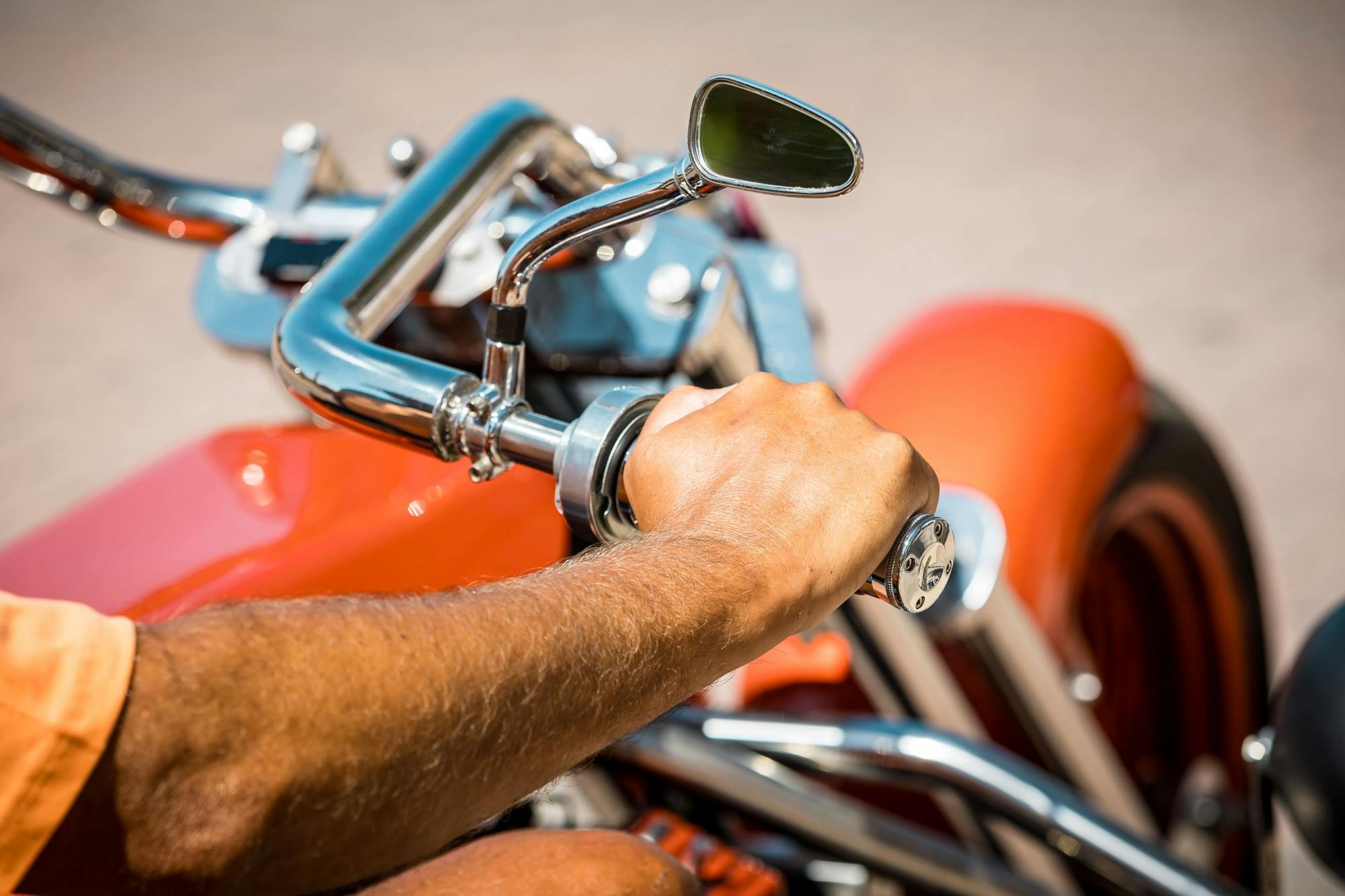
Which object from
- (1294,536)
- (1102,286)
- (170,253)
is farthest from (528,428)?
(170,253)

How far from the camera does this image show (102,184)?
86 cm

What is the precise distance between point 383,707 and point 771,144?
315mm

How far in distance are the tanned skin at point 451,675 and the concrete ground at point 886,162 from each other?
133 cm

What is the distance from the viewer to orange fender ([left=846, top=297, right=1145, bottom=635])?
3.77ft

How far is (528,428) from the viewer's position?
571mm

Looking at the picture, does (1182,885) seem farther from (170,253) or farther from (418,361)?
(170,253)

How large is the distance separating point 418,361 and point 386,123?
3.25m

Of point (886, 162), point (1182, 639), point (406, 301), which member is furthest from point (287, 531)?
point (886, 162)

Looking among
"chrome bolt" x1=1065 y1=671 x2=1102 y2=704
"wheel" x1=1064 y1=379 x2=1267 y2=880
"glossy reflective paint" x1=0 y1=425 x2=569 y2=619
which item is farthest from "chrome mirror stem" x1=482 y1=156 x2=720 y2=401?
"wheel" x1=1064 y1=379 x2=1267 y2=880

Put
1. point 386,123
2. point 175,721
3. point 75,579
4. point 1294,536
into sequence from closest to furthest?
point 175,721, point 75,579, point 1294,536, point 386,123

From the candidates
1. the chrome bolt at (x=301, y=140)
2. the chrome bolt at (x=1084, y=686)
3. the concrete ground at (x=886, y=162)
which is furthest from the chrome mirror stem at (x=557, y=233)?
the concrete ground at (x=886, y=162)

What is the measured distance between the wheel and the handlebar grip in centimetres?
84

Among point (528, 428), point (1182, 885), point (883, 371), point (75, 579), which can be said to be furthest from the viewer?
point (883, 371)

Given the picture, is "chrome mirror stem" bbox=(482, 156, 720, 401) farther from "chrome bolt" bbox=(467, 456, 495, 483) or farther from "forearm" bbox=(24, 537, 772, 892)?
"forearm" bbox=(24, 537, 772, 892)
